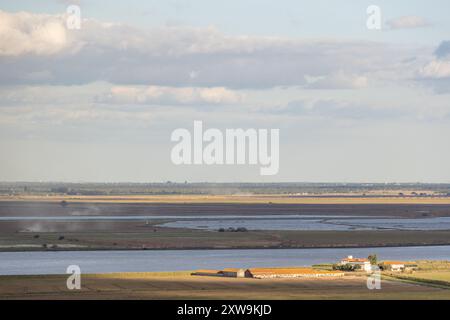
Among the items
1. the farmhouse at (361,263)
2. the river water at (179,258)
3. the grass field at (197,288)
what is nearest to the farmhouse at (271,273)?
the grass field at (197,288)

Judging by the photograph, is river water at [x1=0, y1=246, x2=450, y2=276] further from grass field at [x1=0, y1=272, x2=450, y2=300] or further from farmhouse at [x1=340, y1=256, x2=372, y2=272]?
grass field at [x1=0, y1=272, x2=450, y2=300]

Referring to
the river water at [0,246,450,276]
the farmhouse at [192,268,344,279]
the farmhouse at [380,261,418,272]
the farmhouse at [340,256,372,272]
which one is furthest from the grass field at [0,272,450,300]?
the river water at [0,246,450,276]

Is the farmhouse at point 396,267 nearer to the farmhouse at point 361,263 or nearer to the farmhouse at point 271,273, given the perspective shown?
the farmhouse at point 361,263

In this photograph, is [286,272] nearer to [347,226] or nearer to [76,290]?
[76,290]

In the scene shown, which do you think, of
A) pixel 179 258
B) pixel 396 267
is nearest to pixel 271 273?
pixel 396 267

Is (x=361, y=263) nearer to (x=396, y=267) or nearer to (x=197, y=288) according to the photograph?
(x=396, y=267)
